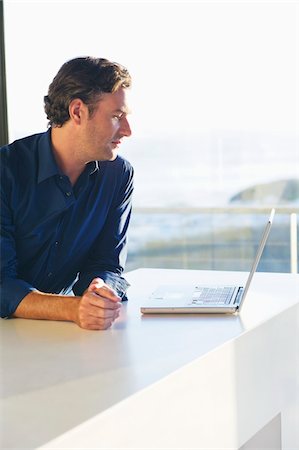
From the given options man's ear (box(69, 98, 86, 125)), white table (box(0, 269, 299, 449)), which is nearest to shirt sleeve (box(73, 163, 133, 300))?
white table (box(0, 269, 299, 449))

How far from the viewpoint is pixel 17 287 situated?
81.9 inches

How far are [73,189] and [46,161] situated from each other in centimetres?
13

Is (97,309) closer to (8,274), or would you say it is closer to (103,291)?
(103,291)

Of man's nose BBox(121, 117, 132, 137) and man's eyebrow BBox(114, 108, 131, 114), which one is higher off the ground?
man's eyebrow BBox(114, 108, 131, 114)

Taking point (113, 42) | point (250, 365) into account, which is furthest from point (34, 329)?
point (113, 42)

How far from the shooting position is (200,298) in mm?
2186

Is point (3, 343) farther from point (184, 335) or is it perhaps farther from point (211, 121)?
point (211, 121)

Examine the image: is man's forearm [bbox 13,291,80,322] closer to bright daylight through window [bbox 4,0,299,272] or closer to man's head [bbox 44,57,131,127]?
man's head [bbox 44,57,131,127]

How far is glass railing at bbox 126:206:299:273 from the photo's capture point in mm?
5297

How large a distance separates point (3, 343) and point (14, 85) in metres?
2.30

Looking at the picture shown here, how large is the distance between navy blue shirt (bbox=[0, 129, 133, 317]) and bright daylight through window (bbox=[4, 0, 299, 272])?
3.69 metres

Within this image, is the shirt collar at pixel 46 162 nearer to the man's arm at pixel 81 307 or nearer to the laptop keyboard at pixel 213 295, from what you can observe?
the man's arm at pixel 81 307

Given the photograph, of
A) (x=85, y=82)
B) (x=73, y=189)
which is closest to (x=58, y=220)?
(x=73, y=189)

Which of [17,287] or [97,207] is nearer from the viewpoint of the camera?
[17,287]
